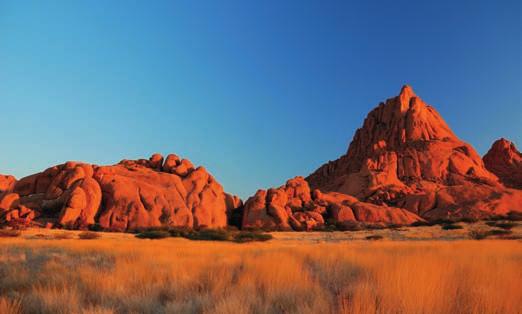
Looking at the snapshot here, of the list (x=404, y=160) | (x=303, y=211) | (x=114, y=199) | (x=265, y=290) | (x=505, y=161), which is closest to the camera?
(x=265, y=290)

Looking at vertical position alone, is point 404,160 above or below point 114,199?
above

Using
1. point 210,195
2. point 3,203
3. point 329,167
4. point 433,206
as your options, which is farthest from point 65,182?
point 329,167

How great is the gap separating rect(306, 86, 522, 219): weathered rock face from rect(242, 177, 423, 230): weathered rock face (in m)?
13.2

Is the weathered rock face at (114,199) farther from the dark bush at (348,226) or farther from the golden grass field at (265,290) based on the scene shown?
the golden grass field at (265,290)

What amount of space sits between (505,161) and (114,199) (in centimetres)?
11778

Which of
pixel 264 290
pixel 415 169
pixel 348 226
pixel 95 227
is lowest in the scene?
pixel 264 290

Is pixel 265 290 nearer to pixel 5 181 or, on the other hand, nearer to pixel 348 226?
pixel 348 226

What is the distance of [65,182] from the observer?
46031mm

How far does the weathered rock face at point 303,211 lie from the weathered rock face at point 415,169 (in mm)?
13218

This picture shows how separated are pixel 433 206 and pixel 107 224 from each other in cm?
5903

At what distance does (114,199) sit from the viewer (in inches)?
1757

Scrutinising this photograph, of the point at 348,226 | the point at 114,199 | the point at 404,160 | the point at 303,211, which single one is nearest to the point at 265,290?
the point at 114,199

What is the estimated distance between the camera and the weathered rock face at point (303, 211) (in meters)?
53.4

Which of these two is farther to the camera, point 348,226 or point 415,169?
point 415,169
